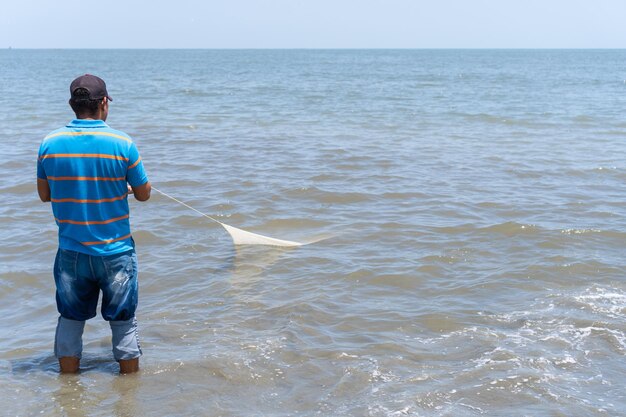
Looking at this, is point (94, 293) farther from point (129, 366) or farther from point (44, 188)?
point (44, 188)

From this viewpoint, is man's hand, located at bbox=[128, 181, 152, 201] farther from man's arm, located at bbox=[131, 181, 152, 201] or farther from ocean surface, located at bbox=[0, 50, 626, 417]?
ocean surface, located at bbox=[0, 50, 626, 417]

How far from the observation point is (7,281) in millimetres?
6621

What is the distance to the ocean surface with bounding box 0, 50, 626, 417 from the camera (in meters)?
4.39

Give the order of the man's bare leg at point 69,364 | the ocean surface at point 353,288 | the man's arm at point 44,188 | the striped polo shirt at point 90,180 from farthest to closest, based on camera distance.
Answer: the man's bare leg at point 69,364 → the ocean surface at point 353,288 → the man's arm at point 44,188 → the striped polo shirt at point 90,180

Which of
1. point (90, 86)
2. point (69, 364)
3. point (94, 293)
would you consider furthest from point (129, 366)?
point (90, 86)

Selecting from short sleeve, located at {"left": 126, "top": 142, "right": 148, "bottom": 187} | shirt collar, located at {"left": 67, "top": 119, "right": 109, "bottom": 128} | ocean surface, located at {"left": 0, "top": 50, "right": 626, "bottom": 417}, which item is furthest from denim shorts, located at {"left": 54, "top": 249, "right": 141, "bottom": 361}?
shirt collar, located at {"left": 67, "top": 119, "right": 109, "bottom": 128}

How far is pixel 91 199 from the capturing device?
159 inches

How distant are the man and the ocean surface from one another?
63cm

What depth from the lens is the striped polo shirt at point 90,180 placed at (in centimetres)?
395

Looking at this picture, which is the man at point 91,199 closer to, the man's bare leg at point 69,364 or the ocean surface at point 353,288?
the man's bare leg at point 69,364

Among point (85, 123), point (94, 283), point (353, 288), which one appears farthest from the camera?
point (353, 288)

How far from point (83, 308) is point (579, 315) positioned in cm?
374

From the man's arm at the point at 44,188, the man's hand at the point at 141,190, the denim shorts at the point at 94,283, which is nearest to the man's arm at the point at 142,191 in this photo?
the man's hand at the point at 141,190

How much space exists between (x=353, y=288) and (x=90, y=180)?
3.08 metres
